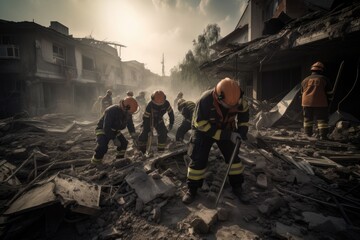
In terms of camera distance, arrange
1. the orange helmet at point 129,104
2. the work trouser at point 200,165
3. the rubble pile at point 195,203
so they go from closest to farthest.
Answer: the rubble pile at point 195,203 → the work trouser at point 200,165 → the orange helmet at point 129,104

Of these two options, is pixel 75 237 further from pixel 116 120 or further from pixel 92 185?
pixel 116 120

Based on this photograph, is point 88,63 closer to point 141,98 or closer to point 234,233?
point 141,98

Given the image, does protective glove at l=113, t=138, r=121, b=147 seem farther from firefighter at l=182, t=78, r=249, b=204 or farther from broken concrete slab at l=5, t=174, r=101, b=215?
firefighter at l=182, t=78, r=249, b=204

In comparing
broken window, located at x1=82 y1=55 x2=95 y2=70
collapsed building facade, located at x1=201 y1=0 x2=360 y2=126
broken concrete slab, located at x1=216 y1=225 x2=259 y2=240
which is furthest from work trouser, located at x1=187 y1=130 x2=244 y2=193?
broken window, located at x1=82 y1=55 x2=95 y2=70

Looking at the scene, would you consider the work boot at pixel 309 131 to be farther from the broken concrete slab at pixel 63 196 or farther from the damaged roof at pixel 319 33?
the broken concrete slab at pixel 63 196

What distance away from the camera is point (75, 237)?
7.72 feet

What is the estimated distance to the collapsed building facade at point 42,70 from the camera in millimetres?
12188

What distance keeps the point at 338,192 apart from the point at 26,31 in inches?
650

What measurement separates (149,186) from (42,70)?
13.7 meters

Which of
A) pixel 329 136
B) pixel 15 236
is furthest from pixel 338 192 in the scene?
pixel 15 236

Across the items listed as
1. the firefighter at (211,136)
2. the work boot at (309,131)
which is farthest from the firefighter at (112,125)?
the work boot at (309,131)

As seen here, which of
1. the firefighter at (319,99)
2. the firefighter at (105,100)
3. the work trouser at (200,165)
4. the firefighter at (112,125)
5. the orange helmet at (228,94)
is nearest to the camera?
the orange helmet at (228,94)

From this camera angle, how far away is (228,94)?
8.09 ft

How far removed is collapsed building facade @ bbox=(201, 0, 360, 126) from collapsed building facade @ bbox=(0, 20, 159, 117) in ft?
36.6
